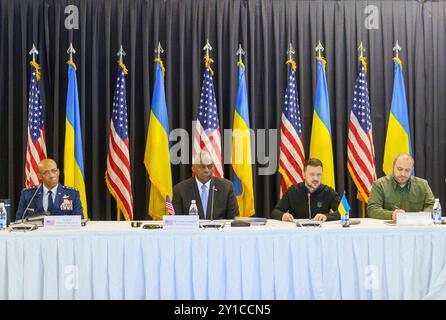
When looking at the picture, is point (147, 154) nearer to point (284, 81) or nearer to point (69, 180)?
point (69, 180)

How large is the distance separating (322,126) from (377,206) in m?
2.05

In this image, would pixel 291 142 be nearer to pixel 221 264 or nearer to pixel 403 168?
pixel 403 168

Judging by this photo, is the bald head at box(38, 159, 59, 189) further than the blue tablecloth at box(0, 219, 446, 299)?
Yes

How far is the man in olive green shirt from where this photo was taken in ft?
15.5

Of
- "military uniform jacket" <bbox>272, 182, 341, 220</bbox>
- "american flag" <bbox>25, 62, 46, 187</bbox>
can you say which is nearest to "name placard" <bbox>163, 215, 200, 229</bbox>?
"military uniform jacket" <bbox>272, 182, 341, 220</bbox>

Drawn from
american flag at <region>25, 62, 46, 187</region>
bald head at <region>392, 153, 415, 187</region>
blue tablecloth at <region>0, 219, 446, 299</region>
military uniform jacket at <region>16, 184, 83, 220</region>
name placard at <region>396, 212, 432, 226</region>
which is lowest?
blue tablecloth at <region>0, 219, 446, 299</region>

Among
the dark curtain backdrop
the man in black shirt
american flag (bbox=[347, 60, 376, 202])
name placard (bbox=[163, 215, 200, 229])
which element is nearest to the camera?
name placard (bbox=[163, 215, 200, 229])

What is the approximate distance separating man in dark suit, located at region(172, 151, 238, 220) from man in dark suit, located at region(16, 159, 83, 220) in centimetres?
93

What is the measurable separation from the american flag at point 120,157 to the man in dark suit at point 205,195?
140cm

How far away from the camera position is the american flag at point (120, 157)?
20.6 ft

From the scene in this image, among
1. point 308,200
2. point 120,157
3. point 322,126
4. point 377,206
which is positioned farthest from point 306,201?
point 120,157

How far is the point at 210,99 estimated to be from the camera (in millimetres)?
6477

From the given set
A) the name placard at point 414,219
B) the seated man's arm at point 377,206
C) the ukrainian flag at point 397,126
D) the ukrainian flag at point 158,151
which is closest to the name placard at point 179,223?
the name placard at point 414,219

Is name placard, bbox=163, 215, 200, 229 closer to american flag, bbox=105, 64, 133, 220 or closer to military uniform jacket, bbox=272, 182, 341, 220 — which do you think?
military uniform jacket, bbox=272, 182, 341, 220
